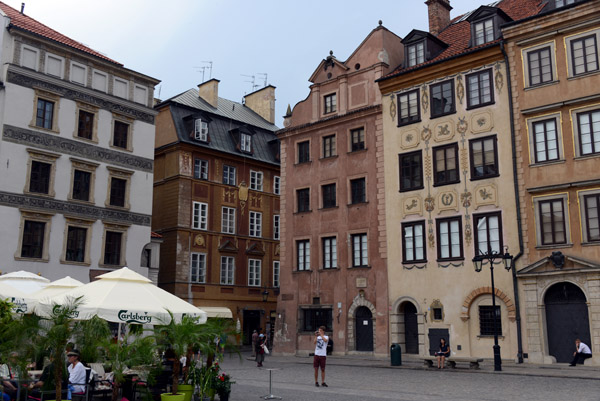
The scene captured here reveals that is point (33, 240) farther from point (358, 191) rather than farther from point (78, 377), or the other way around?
point (78, 377)

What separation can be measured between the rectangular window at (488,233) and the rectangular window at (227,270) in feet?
61.9

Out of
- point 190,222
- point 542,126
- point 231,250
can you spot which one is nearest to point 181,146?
point 190,222

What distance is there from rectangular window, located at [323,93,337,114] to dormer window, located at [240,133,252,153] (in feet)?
34.2

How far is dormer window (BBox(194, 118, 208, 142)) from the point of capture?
4172 cm

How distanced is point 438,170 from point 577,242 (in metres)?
7.55

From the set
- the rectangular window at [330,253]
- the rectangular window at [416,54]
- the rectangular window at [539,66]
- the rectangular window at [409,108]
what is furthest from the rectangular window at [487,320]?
the rectangular window at [416,54]

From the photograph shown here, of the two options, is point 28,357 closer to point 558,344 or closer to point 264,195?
point 558,344

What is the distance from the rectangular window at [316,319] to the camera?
33594mm

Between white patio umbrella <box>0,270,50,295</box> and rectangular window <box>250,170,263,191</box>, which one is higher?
rectangular window <box>250,170,263,191</box>

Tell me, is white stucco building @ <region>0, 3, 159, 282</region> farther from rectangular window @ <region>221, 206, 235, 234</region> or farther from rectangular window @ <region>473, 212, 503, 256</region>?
rectangular window @ <region>473, 212, 503, 256</region>

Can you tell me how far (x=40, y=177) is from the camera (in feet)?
101

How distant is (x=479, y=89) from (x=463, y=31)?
520cm

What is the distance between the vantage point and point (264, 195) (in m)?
45.2

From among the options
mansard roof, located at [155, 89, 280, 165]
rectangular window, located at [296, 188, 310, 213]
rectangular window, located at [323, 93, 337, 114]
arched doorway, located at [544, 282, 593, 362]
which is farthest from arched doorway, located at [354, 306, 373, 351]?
mansard roof, located at [155, 89, 280, 165]
